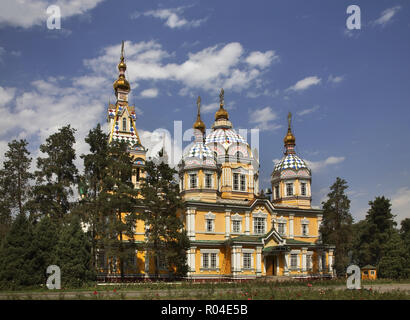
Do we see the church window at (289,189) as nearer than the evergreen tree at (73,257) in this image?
No

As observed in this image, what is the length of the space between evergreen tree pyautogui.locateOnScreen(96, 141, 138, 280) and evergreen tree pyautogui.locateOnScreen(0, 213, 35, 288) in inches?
280

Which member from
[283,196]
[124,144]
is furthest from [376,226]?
[124,144]

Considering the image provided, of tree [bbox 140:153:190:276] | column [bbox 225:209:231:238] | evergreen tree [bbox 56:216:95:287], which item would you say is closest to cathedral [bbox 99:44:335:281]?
column [bbox 225:209:231:238]

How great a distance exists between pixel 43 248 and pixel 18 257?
1.73 m

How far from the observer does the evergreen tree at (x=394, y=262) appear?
3922 cm

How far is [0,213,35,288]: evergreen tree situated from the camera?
79.7ft

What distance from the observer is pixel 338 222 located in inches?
1906

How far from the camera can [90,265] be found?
27828 millimetres

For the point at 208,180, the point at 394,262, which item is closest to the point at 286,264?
the point at 394,262

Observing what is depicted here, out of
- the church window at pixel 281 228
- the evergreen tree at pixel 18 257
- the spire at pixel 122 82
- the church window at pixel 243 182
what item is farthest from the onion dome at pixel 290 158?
the evergreen tree at pixel 18 257

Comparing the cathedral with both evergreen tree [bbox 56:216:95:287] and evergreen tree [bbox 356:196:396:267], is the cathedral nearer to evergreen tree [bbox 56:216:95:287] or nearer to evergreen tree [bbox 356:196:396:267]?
evergreen tree [bbox 56:216:95:287]

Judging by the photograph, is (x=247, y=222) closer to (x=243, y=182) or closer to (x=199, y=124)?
(x=243, y=182)

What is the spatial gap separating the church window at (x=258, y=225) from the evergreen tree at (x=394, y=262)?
1105cm

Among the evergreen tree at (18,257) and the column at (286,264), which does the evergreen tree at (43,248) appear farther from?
the column at (286,264)
